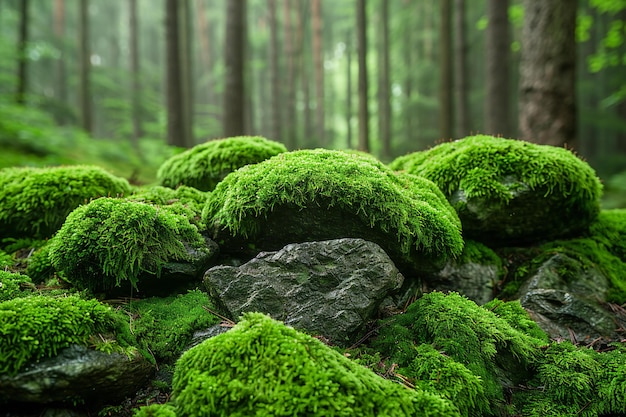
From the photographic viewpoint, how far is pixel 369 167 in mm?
2928

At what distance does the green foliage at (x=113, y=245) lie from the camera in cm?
247

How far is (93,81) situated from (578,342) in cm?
2276

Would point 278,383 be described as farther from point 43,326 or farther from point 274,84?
point 274,84

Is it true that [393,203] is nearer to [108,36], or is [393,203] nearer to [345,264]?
[345,264]

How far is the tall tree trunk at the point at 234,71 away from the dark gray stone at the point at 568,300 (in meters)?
6.72

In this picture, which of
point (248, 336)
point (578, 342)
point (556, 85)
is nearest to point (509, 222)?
point (578, 342)

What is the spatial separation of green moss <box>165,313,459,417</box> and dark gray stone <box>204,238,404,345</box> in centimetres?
39

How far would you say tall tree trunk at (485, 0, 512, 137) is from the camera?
355 inches

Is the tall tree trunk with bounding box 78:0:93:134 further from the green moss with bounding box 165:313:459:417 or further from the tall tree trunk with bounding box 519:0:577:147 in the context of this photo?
the green moss with bounding box 165:313:459:417

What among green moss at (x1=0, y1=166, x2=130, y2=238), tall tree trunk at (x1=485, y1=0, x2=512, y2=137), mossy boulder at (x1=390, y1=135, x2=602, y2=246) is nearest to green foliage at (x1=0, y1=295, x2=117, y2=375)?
green moss at (x1=0, y1=166, x2=130, y2=238)

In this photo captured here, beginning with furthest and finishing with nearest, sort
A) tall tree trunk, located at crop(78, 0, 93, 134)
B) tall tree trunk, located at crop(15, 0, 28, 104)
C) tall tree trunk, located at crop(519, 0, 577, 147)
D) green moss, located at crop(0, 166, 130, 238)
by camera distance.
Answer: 1. tall tree trunk, located at crop(78, 0, 93, 134)
2. tall tree trunk, located at crop(15, 0, 28, 104)
3. tall tree trunk, located at crop(519, 0, 577, 147)
4. green moss, located at crop(0, 166, 130, 238)

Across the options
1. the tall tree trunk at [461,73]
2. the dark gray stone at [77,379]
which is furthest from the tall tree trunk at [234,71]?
the dark gray stone at [77,379]

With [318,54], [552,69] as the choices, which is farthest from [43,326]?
[318,54]

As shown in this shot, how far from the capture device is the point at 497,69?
30.2 feet
